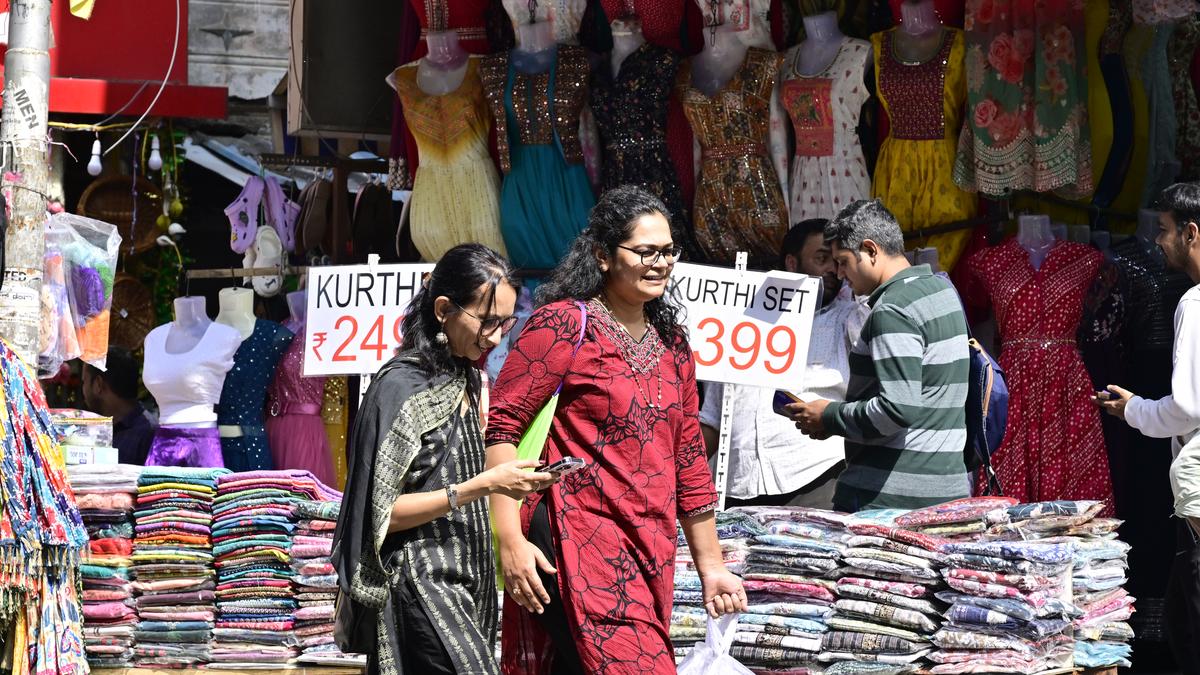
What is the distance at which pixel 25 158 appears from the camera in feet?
19.1

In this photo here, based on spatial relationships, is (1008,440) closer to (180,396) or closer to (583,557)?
(583,557)

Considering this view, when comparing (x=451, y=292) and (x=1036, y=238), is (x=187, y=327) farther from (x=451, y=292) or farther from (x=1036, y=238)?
(x=451, y=292)

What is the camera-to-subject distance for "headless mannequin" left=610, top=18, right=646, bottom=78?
7.05 m

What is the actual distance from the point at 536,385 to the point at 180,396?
4390 millimetres

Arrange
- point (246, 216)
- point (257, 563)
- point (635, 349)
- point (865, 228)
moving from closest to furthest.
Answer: point (635, 349) < point (865, 228) < point (257, 563) < point (246, 216)

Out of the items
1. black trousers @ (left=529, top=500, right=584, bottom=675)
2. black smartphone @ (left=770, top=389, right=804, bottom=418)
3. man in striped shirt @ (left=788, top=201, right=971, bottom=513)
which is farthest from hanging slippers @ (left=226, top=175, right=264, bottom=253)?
black trousers @ (left=529, top=500, right=584, bottom=675)

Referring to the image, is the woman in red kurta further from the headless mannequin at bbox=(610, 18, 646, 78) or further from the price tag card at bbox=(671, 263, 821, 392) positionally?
the headless mannequin at bbox=(610, 18, 646, 78)

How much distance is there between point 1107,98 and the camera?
671 cm

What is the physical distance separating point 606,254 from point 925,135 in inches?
126

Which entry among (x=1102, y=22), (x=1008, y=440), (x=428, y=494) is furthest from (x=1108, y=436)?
(x=428, y=494)

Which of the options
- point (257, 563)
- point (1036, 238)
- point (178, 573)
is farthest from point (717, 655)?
point (1036, 238)

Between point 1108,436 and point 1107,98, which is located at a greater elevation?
point 1107,98

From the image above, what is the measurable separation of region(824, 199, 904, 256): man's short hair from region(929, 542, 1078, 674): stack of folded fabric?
97 cm

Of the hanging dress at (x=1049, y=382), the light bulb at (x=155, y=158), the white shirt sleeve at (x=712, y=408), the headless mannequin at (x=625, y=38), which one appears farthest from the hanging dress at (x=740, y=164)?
the light bulb at (x=155, y=158)
